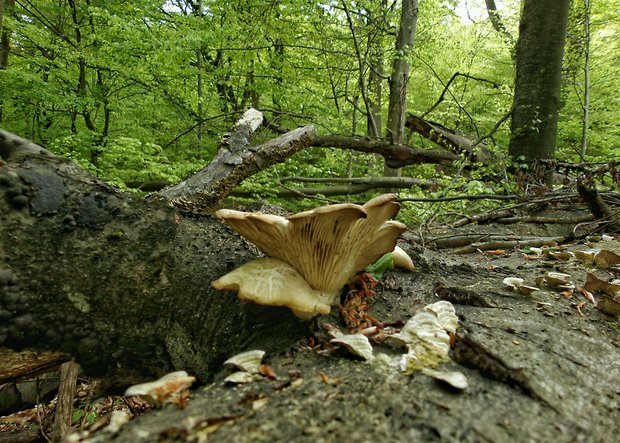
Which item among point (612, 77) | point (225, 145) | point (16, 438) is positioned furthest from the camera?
point (612, 77)

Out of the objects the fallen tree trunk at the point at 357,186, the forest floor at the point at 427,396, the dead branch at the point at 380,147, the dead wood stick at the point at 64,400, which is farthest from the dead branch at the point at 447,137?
the dead wood stick at the point at 64,400

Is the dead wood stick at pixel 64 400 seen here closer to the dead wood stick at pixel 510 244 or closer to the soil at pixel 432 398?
the soil at pixel 432 398

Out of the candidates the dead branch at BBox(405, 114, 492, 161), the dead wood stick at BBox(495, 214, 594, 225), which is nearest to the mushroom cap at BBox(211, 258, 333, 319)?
the dead wood stick at BBox(495, 214, 594, 225)

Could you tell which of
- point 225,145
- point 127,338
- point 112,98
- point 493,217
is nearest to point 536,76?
point 493,217

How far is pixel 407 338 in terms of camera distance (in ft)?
4.03

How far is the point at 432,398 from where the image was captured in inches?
37.6

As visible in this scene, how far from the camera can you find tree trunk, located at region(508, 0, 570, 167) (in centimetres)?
619

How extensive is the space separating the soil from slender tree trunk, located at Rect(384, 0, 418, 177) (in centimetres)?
804

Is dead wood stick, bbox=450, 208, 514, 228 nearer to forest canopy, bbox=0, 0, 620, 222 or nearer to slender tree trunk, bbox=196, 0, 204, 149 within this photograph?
forest canopy, bbox=0, 0, 620, 222

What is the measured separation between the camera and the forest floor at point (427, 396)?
A: 839mm

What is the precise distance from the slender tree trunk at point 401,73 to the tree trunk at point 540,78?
301 centimetres

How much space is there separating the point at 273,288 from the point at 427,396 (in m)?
0.59

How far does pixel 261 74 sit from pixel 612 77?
10531 millimetres

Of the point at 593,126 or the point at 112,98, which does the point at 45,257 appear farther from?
the point at 593,126
